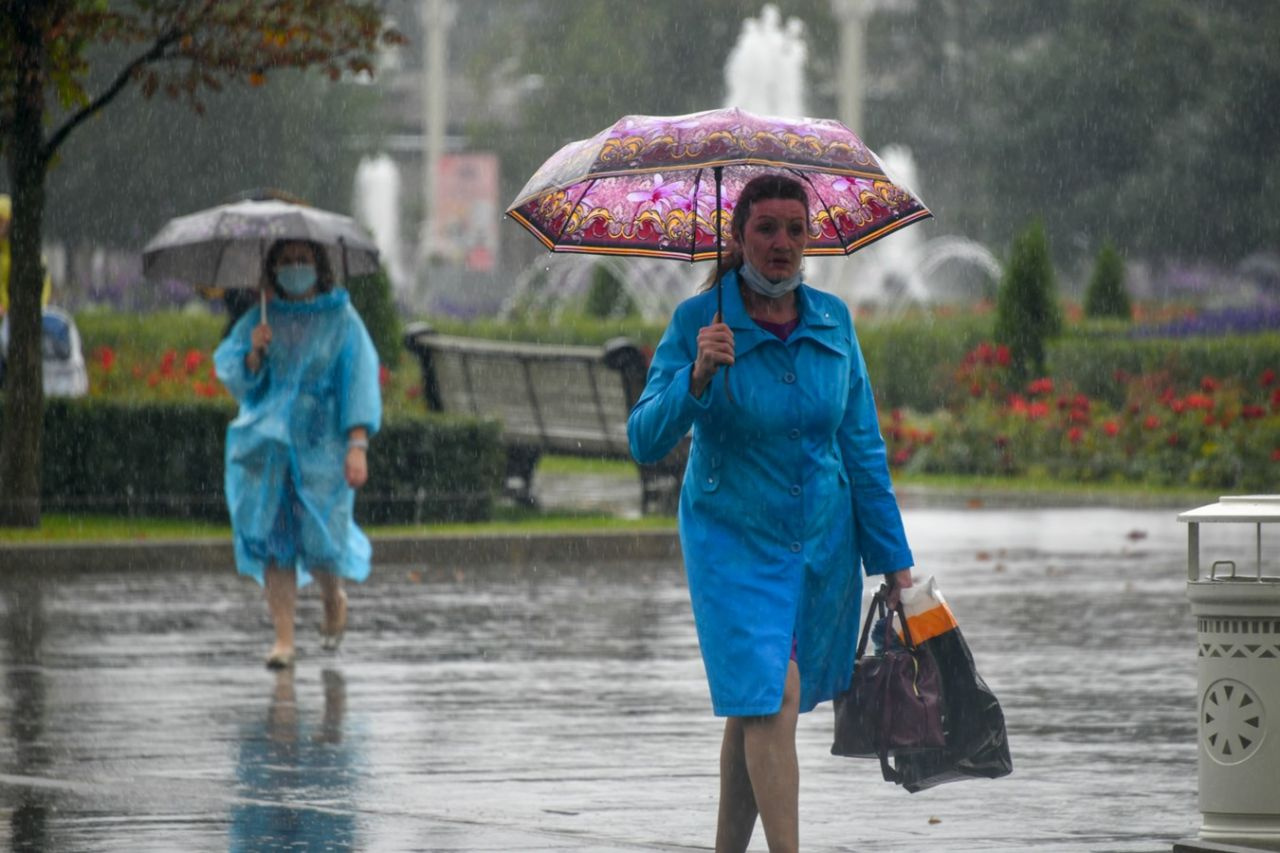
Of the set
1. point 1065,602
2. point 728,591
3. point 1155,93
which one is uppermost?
point 1155,93

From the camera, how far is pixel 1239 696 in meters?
6.39

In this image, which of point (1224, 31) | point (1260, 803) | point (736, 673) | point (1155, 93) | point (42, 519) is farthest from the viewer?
point (1155, 93)

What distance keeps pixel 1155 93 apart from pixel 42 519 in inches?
1944

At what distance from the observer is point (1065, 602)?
44.0ft

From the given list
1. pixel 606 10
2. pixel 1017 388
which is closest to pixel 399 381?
pixel 1017 388

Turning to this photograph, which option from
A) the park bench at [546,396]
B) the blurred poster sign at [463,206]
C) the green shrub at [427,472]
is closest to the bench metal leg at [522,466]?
the park bench at [546,396]

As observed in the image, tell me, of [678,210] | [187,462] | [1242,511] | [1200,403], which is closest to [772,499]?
[678,210]

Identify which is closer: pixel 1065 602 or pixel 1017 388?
pixel 1065 602

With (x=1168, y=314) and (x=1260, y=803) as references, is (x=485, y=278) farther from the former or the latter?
(x=1260, y=803)

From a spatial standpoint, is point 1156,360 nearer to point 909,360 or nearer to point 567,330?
point 909,360

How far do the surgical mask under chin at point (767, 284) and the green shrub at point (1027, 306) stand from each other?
20.0 m

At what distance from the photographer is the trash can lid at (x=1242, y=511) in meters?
6.26

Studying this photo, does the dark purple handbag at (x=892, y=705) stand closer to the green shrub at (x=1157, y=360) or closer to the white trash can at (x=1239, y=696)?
the white trash can at (x=1239, y=696)

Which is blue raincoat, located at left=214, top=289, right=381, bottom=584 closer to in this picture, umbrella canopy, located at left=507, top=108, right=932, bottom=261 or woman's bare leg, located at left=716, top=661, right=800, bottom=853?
umbrella canopy, located at left=507, top=108, right=932, bottom=261
